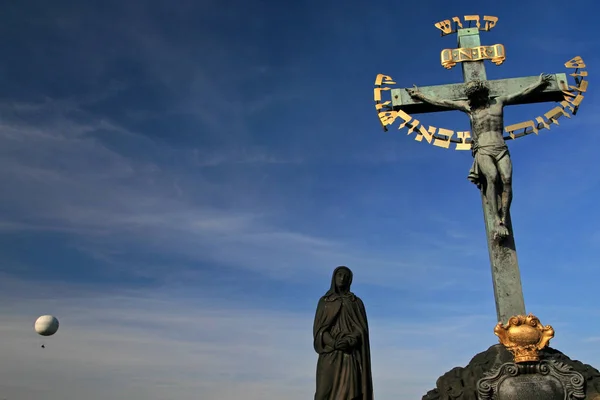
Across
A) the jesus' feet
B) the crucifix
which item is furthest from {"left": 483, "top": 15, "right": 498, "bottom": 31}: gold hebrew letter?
the jesus' feet

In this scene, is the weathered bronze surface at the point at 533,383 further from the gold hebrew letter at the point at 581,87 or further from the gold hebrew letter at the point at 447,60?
the gold hebrew letter at the point at 447,60

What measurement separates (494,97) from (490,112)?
0.44 meters

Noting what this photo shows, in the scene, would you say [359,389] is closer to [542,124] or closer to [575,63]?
[542,124]

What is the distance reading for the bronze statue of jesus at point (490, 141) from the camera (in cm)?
1059

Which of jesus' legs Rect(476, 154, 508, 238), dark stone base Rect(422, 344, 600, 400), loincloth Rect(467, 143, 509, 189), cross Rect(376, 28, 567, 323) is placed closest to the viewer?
dark stone base Rect(422, 344, 600, 400)

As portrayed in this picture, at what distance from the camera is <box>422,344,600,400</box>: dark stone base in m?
8.59

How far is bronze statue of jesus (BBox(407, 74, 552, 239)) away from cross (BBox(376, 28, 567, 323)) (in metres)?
0.07

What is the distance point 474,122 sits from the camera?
36.7ft

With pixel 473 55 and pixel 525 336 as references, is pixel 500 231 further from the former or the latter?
pixel 473 55

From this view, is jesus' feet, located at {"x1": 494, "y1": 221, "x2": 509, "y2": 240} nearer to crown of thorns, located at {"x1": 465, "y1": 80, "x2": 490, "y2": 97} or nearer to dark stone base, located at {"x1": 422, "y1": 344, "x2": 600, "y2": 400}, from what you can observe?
dark stone base, located at {"x1": 422, "y1": 344, "x2": 600, "y2": 400}

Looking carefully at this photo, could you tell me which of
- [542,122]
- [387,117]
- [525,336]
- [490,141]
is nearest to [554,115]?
[542,122]

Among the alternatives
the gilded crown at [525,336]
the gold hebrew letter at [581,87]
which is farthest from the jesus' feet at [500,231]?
the gold hebrew letter at [581,87]

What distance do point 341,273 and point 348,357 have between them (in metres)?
1.26

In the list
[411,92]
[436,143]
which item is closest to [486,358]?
[436,143]
